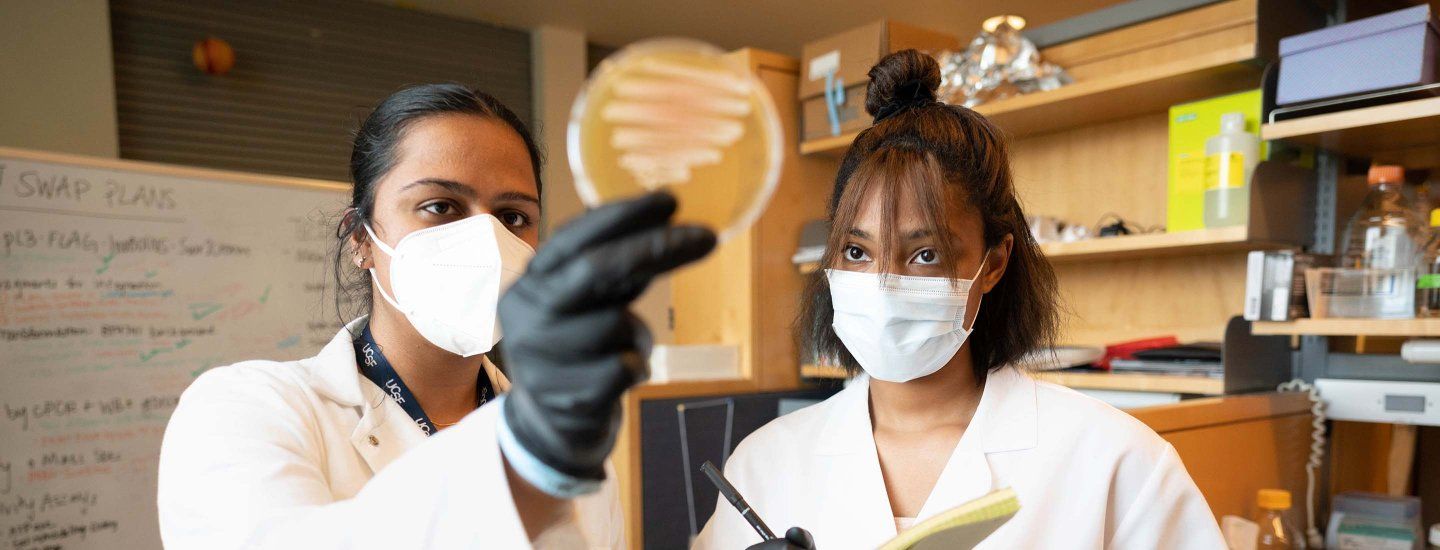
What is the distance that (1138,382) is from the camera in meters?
2.01

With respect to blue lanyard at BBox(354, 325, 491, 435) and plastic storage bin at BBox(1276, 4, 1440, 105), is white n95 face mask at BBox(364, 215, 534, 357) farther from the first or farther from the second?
plastic storage bin at BBox(1276, 4, 1440, 105)

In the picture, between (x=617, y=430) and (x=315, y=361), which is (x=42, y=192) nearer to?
(x=315, y=361)

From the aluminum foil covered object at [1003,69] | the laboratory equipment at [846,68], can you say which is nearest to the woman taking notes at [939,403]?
the aluminum foil covered object at [1003,69]

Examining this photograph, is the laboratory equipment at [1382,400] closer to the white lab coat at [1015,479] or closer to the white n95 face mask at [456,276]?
the white lab coat at [1015,479]

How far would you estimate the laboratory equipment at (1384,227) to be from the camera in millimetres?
1756

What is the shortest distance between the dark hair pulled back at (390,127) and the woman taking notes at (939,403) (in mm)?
505

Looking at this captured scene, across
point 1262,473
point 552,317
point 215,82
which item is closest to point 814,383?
point 1262,473

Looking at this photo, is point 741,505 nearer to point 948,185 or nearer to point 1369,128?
point 948,185

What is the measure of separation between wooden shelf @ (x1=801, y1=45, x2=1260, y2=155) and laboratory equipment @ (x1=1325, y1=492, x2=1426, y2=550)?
97cm

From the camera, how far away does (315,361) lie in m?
1.01

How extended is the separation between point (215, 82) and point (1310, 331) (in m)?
4.13

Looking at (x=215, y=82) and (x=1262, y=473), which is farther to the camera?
(x=215, y=82)

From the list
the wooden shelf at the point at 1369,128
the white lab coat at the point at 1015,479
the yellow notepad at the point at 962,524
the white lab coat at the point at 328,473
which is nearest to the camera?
the white lab coat at the point at 328,473

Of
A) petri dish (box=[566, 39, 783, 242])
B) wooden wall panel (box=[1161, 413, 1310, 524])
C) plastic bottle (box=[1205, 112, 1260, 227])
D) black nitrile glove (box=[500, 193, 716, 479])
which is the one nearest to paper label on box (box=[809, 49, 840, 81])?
plastic bottle (box=[1205, 112, 1260, 227])
